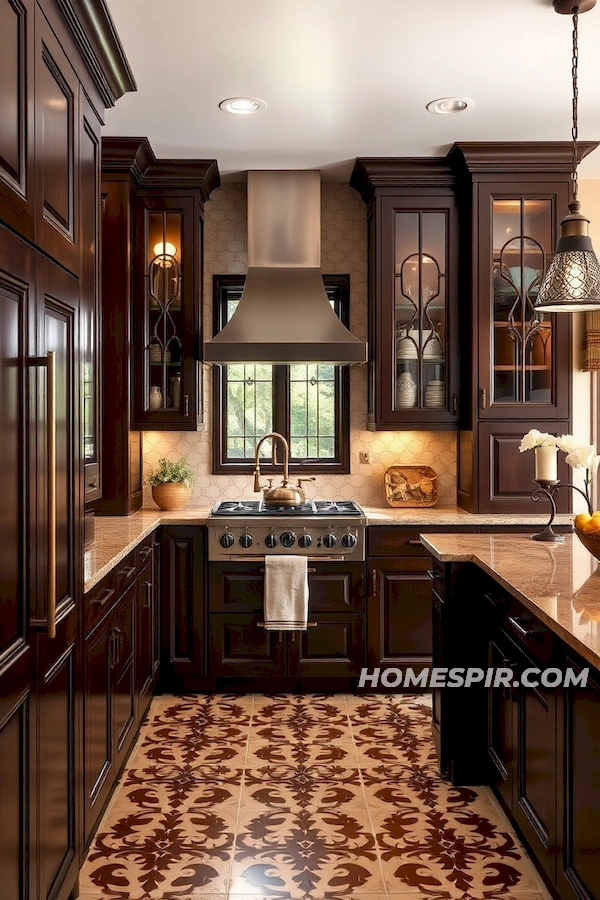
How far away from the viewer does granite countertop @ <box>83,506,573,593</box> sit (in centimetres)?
359

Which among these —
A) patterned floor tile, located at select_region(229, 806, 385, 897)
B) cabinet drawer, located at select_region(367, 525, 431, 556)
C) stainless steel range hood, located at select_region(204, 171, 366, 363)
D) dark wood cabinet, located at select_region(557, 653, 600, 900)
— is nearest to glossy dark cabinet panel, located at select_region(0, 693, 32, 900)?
patterned floor tile, located at select_region(229, 806, 385, 897)

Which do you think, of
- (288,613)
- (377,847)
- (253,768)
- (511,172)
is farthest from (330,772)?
(511,172)

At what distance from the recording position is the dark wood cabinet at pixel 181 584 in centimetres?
439

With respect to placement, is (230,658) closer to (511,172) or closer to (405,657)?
(405,657)

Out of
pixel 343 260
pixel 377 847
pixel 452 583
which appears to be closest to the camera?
pixel 377 847

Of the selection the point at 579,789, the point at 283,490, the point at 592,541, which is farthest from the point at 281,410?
the point at 579,789

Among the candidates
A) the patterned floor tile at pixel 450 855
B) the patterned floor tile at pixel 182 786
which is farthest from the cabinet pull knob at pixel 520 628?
the patterned floor tile at pixel 182 786

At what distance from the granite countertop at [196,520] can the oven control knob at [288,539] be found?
1.41ft

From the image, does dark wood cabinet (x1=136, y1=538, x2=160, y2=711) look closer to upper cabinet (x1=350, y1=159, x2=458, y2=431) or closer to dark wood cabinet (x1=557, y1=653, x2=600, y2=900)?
upper cabinet (x1=350, y1=159, x2=458, y2=431)

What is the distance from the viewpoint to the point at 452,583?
10.3ft

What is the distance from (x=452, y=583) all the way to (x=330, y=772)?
1.03 meters

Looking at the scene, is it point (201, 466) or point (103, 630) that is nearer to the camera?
point (103, 630)

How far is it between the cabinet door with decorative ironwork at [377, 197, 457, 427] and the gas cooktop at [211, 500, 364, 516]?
1.88 ft

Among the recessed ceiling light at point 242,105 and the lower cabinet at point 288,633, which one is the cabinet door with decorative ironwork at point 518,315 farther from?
the recessed ceiling light at point 242,105
